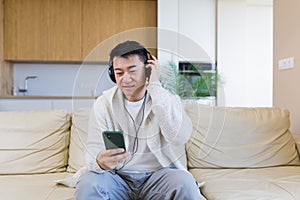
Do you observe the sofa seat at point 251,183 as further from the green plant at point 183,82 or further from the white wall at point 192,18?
the white wall at point 192,18

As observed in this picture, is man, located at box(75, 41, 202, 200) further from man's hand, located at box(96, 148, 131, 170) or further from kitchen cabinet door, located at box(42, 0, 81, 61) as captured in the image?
kitchen cabinet door, located at box(42, 0, 81, 61)

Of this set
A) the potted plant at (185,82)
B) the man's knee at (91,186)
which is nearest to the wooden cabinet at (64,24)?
the potted plant at (185,82)

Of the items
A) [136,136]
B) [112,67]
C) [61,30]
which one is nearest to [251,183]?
[136,136]

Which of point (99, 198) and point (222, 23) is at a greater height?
point (222, 23)

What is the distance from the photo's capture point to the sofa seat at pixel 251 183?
139 cm

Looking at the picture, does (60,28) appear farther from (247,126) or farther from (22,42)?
(247,126)

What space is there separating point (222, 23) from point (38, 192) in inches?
141

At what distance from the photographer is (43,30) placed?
4367 millimetres

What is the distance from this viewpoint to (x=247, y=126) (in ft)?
6.59

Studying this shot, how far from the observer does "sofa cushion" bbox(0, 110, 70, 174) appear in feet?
5.95

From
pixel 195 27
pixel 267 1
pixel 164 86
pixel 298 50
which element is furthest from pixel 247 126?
pixel 267 1

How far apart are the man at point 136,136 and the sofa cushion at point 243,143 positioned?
0.58 meters

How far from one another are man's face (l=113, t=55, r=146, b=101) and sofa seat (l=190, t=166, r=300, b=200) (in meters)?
0.64

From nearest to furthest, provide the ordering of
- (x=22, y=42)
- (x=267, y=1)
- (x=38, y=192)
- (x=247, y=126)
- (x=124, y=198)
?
(x=124, y=198) → (x=38, y=192) → (x=247, y=126) → (x=22, y=42) → (x=267, y=1)
